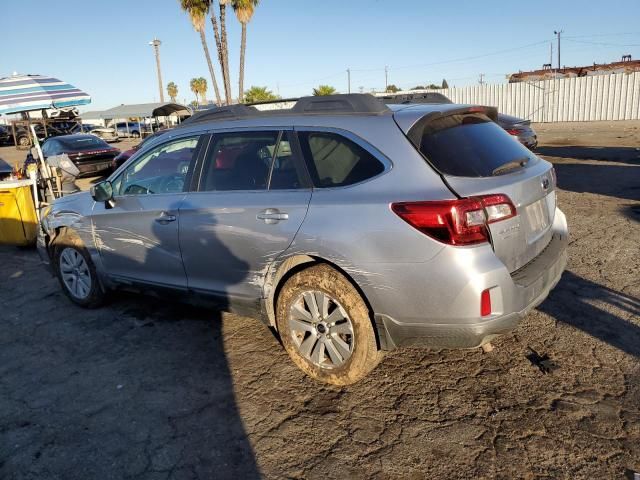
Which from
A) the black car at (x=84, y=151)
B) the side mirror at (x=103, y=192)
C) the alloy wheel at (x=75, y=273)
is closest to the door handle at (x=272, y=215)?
the side mirror at (x=103, y=192)

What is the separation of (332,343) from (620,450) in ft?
5.36

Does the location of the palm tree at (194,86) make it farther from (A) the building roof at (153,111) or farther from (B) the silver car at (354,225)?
(B) the silver car at (354,225)

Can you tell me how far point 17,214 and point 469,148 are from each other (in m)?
7.05

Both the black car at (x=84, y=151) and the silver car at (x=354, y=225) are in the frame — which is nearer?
the silver car at (x=354, y=225)

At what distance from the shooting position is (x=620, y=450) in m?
2.45

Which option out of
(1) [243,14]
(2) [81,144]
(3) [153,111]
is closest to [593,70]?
(1) [243,14]

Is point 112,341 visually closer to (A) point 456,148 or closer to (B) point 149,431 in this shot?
(B) point 149,431

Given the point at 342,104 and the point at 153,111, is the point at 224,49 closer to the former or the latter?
the point at 153,111

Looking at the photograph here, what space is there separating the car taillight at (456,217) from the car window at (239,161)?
1179mm

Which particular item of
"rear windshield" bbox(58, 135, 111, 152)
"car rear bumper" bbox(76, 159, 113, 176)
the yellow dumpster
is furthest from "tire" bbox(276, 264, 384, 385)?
"rear windshield" bbox(58, 135, 111, 152)

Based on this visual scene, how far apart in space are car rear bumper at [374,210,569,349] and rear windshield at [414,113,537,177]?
0.62 meters

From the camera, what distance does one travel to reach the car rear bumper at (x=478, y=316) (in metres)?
2.61

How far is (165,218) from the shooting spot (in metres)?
3.84

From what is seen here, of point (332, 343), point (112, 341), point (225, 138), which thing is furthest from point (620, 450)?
point (112, 341)
